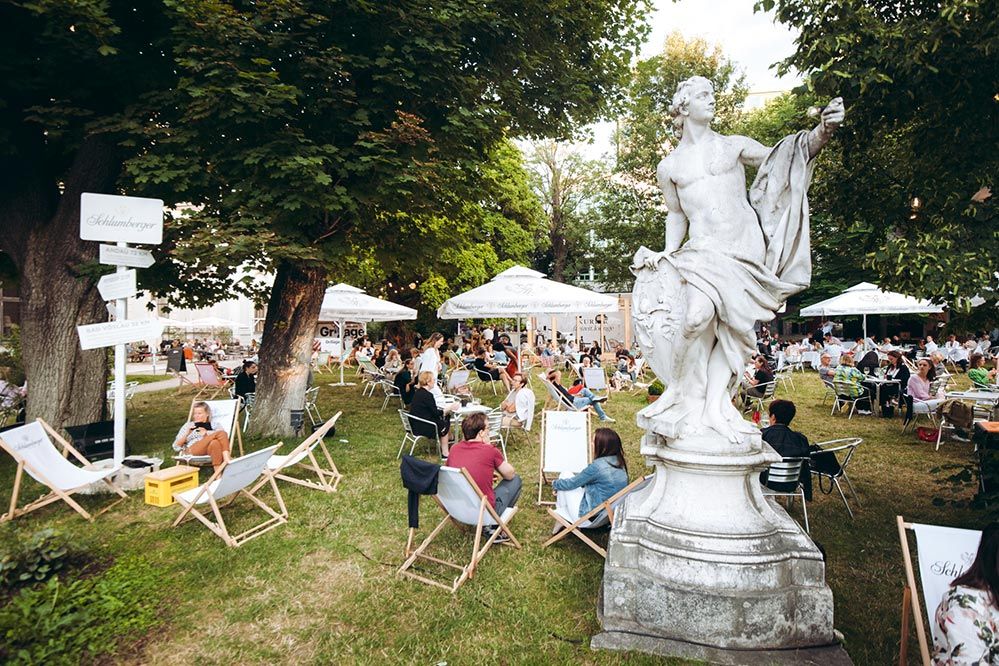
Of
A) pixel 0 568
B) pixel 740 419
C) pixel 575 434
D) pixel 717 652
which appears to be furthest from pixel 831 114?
pixel 0 568

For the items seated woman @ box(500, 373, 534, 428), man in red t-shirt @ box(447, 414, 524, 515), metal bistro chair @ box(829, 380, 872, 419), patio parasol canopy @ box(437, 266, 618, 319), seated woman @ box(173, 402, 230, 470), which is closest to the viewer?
man in red t-shirt @ box(447, 414, 524, 515)

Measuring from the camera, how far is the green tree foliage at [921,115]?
12.8 ft

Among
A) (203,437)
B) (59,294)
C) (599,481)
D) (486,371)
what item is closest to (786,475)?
(599,481)

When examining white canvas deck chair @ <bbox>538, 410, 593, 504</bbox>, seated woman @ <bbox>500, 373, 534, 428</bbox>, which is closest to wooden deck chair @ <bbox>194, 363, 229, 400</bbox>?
seated woman @ <bbox>500, 373, 534, 428</bbox>

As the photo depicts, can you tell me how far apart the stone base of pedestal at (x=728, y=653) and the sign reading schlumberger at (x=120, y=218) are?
627cm

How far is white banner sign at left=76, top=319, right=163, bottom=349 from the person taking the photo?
593 centimetres

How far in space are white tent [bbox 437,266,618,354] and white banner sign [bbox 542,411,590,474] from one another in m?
5.08

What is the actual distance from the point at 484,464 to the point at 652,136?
82.4ft

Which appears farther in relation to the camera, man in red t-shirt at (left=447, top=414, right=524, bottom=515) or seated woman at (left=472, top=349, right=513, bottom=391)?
seated woman at (left=472, top=349, right=513, bottom=391)

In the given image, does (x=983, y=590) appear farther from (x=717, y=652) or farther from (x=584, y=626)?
(x=584, y=626)

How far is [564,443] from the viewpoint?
6.37 meters

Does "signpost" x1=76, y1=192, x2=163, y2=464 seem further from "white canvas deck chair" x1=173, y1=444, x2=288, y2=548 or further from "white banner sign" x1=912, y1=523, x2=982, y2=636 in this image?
"white banner sign" x1=912, y1=523, x2=982, y2=636

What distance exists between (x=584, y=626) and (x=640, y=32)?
1038 cm

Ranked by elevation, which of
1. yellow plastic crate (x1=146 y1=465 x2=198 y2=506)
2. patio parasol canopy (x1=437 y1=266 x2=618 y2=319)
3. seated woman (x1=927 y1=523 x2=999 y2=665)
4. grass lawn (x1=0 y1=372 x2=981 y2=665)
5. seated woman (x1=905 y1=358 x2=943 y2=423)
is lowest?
grass lawn (x1=0 y1=372 x2=981 y2=665)
